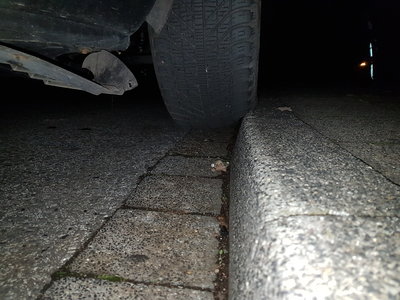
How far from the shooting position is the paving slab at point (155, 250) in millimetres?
761

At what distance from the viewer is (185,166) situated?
1341 millimetres

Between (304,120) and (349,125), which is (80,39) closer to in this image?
(304,120)

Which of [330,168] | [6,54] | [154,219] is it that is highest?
[6,54]

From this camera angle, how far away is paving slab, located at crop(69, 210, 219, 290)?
30.0 inches

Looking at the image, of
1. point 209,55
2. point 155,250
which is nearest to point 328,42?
point 209,55

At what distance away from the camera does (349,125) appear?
1.38 m

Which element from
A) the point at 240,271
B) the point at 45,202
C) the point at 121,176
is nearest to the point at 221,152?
the point at 121,176

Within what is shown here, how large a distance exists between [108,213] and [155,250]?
0.23 meters

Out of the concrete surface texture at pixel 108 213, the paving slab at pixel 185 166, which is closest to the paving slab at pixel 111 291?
the concrete surface texture at pixel 108 213

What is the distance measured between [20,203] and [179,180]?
502mm

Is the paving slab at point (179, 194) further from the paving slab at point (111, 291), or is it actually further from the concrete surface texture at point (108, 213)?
the paving slab at point (111, 291)

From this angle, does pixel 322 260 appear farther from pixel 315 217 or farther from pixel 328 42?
pixel 328 42

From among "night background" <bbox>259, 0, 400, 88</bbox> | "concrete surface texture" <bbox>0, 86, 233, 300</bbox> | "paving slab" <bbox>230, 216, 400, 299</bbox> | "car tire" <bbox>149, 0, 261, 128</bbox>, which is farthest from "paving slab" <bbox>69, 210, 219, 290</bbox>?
"night background" <bbox>259, 0, 400, 88</bbox>

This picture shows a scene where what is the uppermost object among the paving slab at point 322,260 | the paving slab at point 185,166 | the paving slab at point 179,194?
the paving slab at point 322,260
